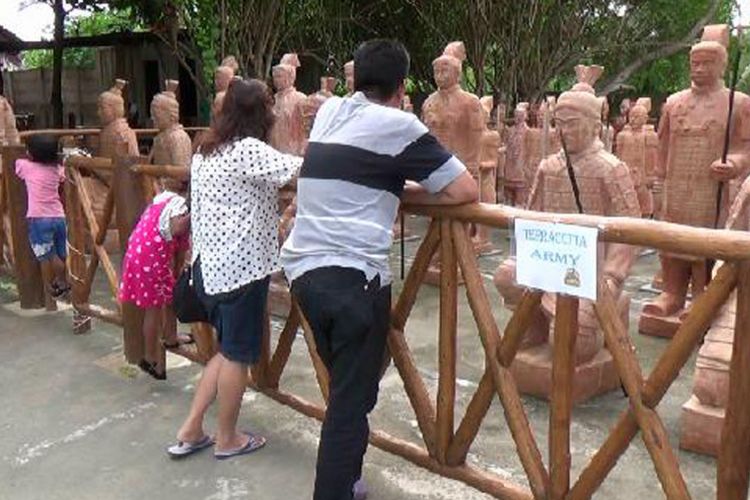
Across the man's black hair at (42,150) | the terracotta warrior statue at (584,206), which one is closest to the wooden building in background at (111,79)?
the man's black hair at (42,150)

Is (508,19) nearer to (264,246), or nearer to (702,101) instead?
(702,101)

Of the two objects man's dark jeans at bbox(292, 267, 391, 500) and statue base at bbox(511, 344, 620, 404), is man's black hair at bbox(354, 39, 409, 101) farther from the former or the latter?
statue base at bbox(511, 344, 620, 404)

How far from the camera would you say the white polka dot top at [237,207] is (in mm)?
2934

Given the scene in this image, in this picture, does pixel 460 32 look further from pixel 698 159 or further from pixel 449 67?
pixel 698 159

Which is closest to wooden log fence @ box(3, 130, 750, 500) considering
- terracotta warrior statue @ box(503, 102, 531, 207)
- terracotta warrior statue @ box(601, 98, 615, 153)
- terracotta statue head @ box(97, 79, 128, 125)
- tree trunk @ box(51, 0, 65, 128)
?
terracotta warrior statue @ box(601, 98, 615, 153)

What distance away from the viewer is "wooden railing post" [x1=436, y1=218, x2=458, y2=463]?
2795mm

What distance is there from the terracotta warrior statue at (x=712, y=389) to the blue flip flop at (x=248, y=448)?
1917 mm

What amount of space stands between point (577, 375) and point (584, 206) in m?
0.88

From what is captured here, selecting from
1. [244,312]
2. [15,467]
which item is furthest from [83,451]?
[244,312]

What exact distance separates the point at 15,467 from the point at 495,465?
2.07m

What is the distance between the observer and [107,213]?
4.54 meters

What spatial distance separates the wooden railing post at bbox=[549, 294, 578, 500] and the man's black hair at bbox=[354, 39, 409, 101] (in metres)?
0.86

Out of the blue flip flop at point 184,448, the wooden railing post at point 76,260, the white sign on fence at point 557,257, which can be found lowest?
the blue flip flop at point 184,448

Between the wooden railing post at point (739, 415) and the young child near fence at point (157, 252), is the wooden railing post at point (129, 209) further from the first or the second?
the wooden railing post at point (739, 415)
